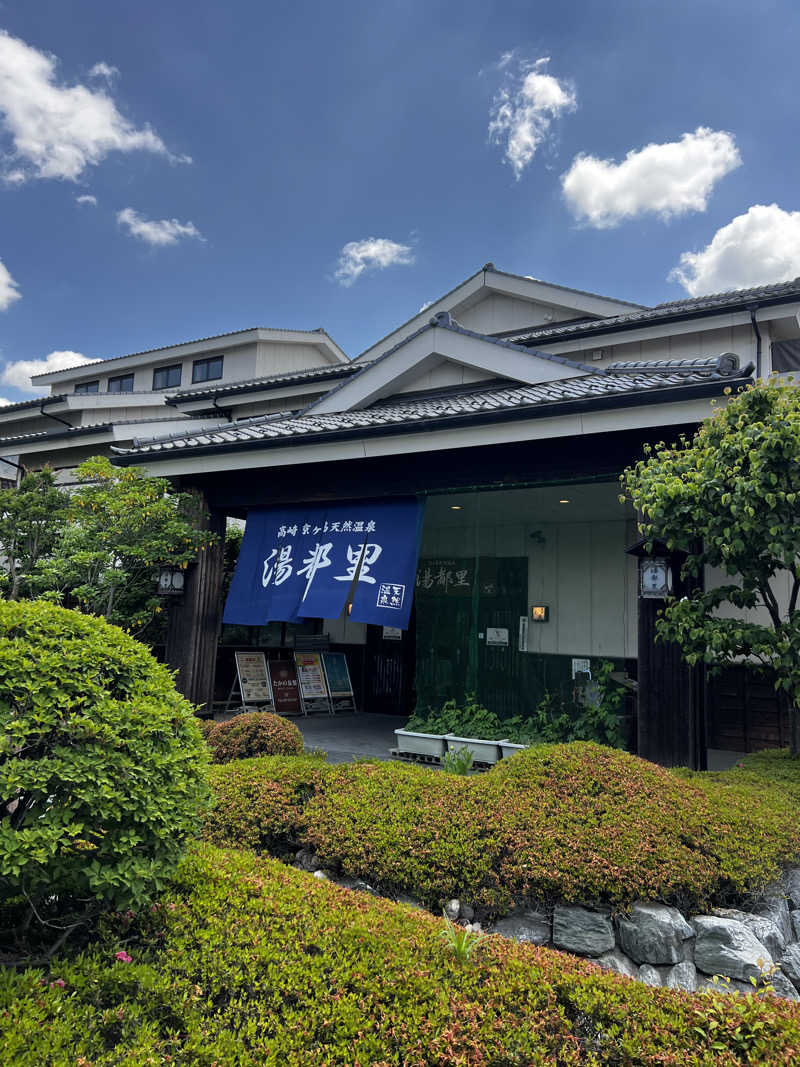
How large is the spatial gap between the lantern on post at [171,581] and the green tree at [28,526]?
3.31 m

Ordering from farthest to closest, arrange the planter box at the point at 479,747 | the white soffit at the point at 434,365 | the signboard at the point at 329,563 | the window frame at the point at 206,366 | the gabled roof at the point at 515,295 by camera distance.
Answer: the window frame at the point at 206,366
the gabled roof at the point at 515,295
the white soffit at the point at 434,365
the signboard at the point at 329,563
the planter box at the point at 479,747

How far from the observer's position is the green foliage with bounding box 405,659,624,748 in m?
7.55

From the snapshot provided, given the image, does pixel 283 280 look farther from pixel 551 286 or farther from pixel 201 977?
pixel 201 977

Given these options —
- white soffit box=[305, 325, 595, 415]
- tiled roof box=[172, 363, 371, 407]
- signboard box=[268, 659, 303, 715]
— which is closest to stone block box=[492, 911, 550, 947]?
white soffit box=[305, 325, 595, 415]

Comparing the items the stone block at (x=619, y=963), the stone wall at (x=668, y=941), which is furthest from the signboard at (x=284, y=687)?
the stone block at (x=619, y=963)

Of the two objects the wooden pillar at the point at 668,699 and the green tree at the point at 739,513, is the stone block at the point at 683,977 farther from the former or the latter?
the wooden pillar at the point at 668,699

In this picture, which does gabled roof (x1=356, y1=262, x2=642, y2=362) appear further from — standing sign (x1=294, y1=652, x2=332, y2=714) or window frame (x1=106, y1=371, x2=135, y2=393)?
window frame (x1=106, y1=371, x2=135, y2=393)

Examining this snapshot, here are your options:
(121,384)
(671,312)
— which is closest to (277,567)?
(671,312)

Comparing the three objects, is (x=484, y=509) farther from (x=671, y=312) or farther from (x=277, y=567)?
(x=671, y=312)

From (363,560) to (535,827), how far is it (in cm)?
469

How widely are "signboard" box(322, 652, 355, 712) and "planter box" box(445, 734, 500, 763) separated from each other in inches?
192

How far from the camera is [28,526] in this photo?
1121 cm

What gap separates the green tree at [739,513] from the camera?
4.80 meters

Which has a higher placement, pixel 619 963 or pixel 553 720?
pixel 553 720
